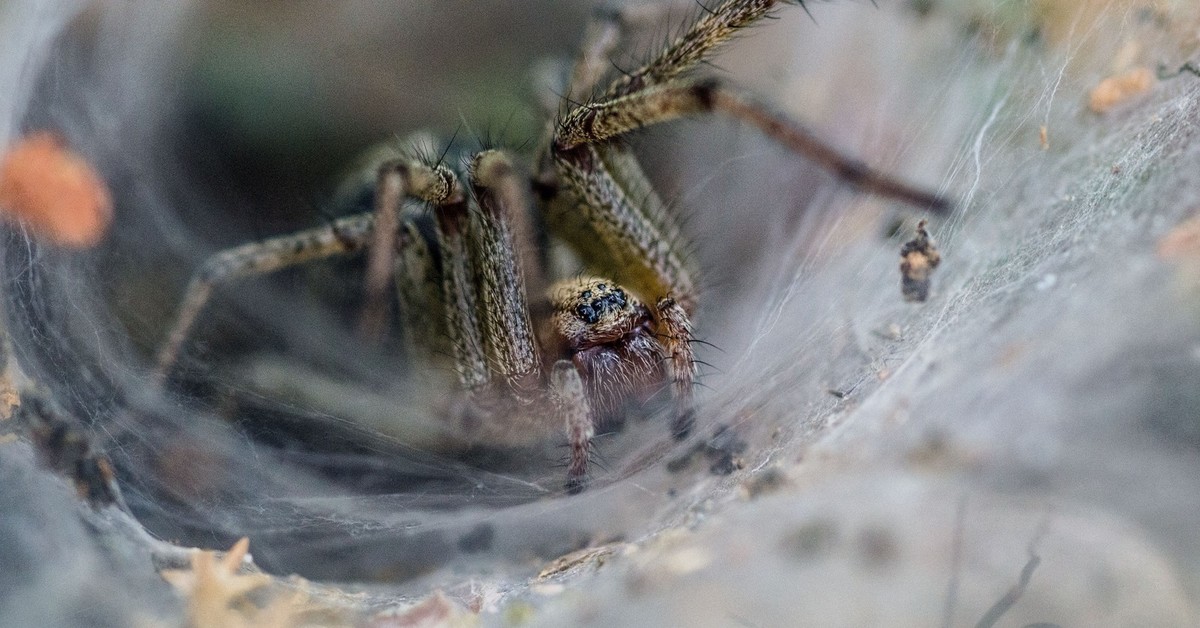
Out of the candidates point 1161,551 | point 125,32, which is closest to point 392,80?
point 125,32

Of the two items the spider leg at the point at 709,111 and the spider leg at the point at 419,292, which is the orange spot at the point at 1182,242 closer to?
the spider leg at the point at 709,111

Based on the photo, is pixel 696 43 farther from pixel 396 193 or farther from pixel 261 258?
pixel 261 258

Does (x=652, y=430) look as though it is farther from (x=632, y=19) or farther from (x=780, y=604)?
(x=632, y=19)

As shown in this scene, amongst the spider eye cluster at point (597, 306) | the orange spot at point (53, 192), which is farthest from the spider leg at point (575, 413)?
the orange spot at point (53, 192)

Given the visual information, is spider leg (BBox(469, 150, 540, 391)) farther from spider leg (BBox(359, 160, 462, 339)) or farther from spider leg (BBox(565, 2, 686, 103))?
spider leg (BBox(565, 2, 686, 103))

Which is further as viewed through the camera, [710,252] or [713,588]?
[710,252]

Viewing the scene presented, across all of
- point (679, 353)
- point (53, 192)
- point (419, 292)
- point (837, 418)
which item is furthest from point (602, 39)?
point (53, 192)
